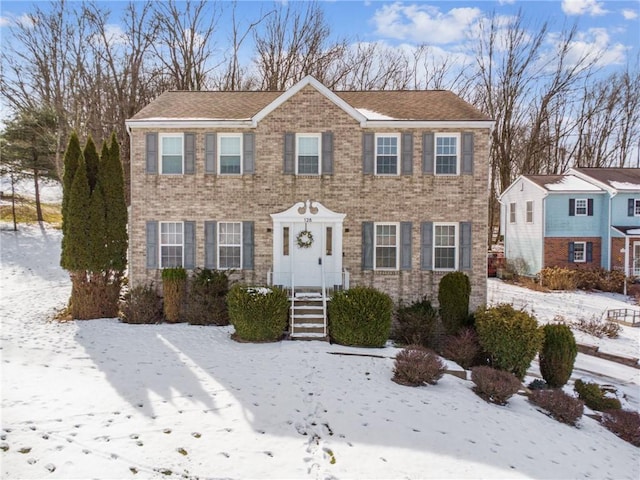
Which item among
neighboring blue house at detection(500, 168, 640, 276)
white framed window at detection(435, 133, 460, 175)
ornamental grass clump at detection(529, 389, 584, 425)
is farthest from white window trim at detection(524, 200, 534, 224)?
ornamental grass clump at detection(529, 389, 584, 425)

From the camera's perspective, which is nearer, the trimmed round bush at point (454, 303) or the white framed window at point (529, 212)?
the trimmed round bush at point (454, 303)

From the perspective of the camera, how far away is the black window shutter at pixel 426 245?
13609 mm

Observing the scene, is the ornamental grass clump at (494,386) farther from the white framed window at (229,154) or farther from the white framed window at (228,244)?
the white framed window at (229,154)

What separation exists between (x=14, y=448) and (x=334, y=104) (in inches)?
473

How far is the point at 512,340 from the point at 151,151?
12.7 metres

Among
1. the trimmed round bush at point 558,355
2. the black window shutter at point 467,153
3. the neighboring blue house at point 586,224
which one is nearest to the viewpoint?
the trimmed round bush at point 558,355

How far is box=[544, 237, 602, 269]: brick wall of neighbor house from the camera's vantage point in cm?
2384

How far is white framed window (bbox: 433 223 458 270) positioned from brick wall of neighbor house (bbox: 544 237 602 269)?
44.8ft

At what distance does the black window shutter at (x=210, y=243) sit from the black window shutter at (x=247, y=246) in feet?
3.35

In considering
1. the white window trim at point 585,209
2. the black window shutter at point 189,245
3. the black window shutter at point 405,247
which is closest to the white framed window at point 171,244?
the black window shutter at point 189,245

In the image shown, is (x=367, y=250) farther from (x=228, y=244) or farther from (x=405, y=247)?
(x=228, y=244)

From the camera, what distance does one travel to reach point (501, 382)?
336 inches

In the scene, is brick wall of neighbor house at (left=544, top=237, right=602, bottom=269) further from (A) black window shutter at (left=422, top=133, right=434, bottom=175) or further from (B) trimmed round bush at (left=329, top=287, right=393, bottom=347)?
(B) trimmed round bush at (left=329, top=287, right=393, bottom=347)

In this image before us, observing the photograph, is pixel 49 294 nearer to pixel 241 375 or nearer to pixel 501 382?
pixel 241 375
